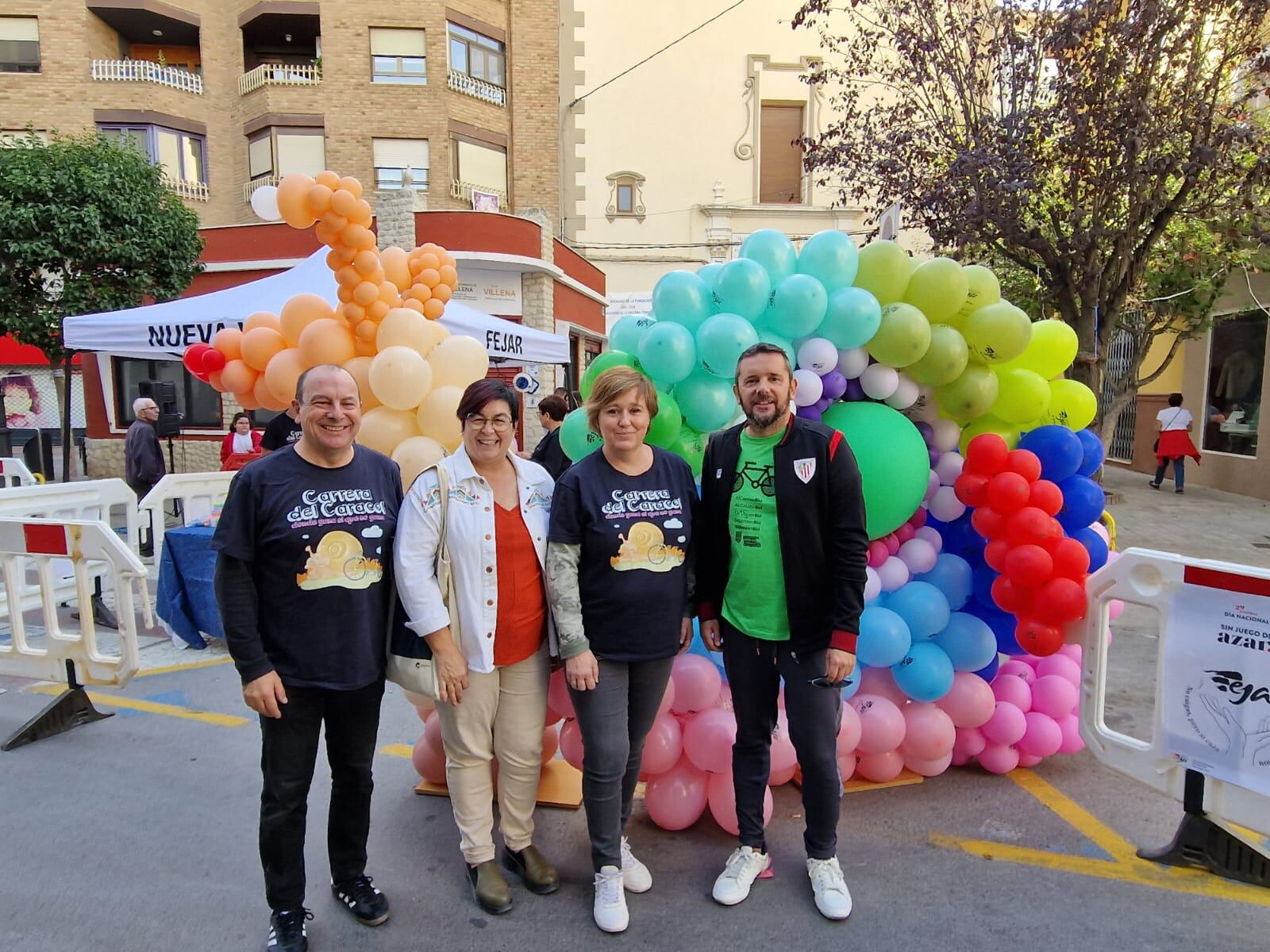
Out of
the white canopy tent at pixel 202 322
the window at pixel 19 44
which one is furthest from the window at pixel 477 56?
the white canopy tent at pixel 202 322

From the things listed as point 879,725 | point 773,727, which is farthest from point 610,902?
point 879,725

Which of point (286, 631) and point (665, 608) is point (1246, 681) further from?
point (286, 631)

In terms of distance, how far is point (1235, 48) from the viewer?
24.8 ft

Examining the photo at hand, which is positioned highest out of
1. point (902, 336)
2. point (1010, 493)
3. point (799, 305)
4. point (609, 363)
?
point (799, 305)

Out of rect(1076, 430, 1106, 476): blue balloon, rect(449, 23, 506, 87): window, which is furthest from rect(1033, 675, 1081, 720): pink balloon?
rect(449, 23, 506, 87): window

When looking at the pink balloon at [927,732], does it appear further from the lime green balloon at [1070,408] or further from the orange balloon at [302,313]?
the orange balloon at [302,313]

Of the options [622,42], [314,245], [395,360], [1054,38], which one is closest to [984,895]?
[395,360]

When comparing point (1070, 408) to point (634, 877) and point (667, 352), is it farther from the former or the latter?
point (634, 877)

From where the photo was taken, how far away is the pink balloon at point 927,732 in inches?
128

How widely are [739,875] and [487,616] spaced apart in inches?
49.9

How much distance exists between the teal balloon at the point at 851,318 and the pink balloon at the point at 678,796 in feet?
5.89

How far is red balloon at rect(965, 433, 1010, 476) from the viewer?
3107 millimetres

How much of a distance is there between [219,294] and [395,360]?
5.61 metres

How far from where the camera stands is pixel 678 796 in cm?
304
